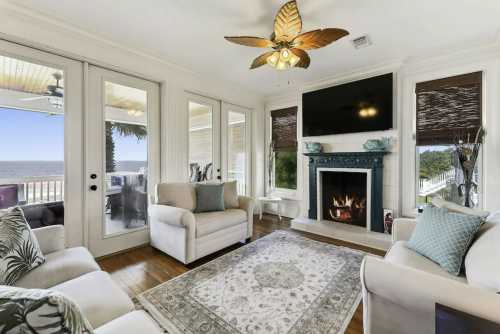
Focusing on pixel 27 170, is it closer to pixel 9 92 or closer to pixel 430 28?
pixel 9 92

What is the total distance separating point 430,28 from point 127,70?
11.6 feet

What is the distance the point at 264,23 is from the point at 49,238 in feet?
8.78

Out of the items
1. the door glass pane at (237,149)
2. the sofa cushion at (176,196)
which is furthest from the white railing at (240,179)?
the sofa cushion at (176,196)

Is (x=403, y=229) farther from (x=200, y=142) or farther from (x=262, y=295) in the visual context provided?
(x=200, y=142)

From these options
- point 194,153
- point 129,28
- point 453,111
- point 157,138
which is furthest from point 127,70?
point 453,111

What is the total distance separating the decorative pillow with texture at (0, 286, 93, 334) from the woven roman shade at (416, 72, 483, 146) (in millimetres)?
3873

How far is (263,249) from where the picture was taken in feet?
9.37

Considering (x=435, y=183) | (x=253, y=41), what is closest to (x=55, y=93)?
(x=253, y=41)

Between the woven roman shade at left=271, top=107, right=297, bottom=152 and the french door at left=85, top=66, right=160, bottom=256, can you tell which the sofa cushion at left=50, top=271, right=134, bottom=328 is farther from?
the woven roman shade at left=271, top=107, right=297, bottom=152

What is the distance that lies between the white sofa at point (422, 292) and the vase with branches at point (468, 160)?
1645 millimetres

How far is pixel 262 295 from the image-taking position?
1.90 metres

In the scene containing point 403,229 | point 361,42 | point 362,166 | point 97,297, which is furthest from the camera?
point 362,166

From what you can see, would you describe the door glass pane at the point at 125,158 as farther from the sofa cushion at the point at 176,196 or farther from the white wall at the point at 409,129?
the white wall at the point at 409,129

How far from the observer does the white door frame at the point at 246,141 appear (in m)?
4.12
